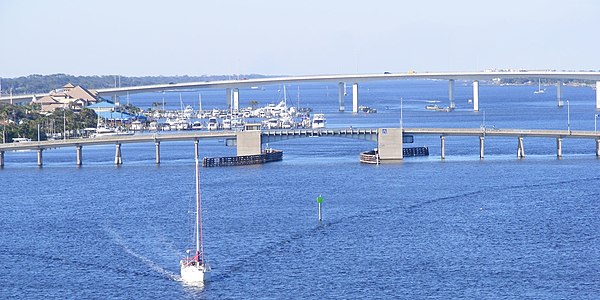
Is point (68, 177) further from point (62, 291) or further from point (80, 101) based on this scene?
point (80, 101)

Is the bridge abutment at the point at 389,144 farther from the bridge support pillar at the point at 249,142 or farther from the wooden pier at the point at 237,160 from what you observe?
the bridge support pillar at the point at 249,142

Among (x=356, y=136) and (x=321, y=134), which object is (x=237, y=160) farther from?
(x=356, y=136)

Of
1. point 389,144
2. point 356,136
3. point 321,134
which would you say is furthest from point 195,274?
point 356,136

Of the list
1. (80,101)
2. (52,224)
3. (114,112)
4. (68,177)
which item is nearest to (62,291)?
(52,224)

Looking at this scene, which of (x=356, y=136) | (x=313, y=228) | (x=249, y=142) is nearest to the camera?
(x=313, y=228)

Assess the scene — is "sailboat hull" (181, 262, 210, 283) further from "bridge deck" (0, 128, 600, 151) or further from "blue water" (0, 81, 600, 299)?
"bridge deck" (0, 128, 600, 151)

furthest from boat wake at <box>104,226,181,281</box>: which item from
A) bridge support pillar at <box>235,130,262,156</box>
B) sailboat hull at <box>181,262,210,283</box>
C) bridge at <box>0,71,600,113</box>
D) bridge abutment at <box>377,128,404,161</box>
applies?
bridge at <box>0,71,600,113</box>
